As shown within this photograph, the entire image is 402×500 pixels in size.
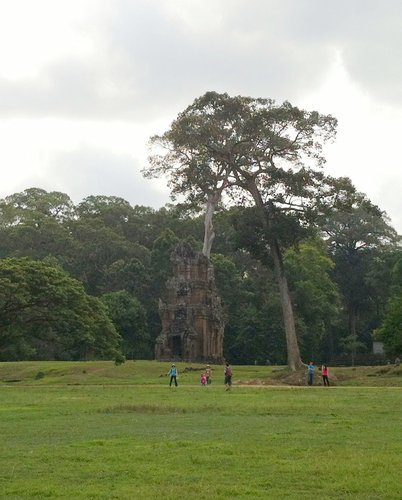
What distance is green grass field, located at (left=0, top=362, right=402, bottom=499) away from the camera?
1072 centimetres

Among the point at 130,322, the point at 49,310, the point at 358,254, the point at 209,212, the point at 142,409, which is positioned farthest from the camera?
the point at 358,254

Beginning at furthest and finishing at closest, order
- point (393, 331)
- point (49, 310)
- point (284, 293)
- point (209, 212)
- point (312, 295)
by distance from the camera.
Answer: point (312, 295)
point (209, 212)
point (393, 331)
point (284, 293)
point (49, 310)

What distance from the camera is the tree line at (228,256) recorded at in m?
43.4

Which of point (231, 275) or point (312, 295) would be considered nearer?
point (312, 295)

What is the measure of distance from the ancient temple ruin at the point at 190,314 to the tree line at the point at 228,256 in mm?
2991

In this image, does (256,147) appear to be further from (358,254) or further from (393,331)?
(358,254)

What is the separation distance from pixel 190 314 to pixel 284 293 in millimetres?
12846

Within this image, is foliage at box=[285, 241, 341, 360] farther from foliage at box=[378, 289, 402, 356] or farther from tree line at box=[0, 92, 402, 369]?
foliage at box=[378, 289, 402, 356]

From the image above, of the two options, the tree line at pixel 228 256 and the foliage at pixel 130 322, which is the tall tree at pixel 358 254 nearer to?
the tree line at pixel 228 256

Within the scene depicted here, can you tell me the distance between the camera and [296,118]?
47656 mm

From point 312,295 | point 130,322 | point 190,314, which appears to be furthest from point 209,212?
point 312,295

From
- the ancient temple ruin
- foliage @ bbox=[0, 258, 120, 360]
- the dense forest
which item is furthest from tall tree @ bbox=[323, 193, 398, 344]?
foliage @ bbox=[0, 258, 120, 360]

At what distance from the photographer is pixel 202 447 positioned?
14.0m

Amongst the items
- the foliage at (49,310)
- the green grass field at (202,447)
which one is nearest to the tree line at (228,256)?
the foliage at (49,310)
